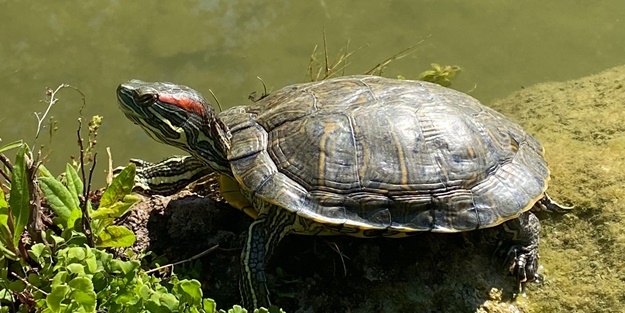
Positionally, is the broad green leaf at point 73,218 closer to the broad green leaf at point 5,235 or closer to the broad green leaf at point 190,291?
the broad green leaf at point 5,235

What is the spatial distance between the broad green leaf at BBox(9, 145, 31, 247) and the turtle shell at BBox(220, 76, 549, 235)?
84cm

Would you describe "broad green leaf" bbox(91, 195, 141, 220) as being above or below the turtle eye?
below

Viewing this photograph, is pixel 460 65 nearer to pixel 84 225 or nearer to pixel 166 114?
pixel 166 114

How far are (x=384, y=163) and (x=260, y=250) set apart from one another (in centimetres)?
64

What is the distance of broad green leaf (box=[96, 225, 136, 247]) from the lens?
7.77ft

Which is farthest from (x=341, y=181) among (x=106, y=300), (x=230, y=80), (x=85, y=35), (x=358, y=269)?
(x=85, y=35)

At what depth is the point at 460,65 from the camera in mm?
4875

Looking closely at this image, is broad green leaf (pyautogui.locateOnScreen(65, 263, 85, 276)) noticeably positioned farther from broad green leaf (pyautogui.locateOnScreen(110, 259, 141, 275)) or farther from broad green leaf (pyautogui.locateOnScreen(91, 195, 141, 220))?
broad green leaf (pyautogui.locateOnScreen(91, 195, 141, 220))

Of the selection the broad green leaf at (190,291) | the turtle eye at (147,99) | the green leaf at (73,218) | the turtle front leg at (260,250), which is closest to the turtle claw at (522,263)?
the turtle front leg at (260,250)

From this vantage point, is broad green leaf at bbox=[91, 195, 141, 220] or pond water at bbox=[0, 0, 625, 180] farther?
pond water at bbox=[0, 0, 625, 180]

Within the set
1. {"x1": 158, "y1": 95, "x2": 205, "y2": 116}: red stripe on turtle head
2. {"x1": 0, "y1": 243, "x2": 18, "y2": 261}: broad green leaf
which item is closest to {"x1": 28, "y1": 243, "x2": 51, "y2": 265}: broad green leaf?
{"x1": 0, "y1": 243, "x2": 18, "y2": 261}: broad green leaf

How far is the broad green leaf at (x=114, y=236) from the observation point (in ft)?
7.77

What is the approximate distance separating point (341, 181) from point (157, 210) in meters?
0.93

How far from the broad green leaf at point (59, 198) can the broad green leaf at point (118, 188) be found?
0.12 m
